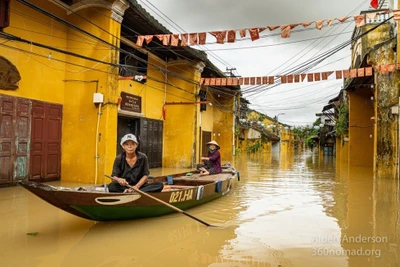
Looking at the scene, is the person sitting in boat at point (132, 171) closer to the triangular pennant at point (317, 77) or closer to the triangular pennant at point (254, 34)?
the triangular pennant at point (254, 34)

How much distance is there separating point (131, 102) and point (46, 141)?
403 centimetres

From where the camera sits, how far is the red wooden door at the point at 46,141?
901 cm

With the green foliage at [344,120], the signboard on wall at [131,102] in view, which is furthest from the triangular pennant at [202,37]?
the green foliage at [344,120]

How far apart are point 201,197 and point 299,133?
191 ft

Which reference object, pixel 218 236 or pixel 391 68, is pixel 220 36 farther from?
pixel 391 68

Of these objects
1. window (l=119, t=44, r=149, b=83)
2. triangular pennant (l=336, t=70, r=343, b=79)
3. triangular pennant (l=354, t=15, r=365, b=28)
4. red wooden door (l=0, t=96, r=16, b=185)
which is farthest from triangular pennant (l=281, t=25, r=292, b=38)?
red wooden door (l=0, t=96, r=16, b=185)

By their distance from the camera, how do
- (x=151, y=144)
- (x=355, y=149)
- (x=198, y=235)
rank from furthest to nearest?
(x=355, y=149), (x=151, y=144), (x=198, y=235)

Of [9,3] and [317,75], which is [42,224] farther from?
[317,75]

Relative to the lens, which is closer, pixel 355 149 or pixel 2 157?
pixel 2 157

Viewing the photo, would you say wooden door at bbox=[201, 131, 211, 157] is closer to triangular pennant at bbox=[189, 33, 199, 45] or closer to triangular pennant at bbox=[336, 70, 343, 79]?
triangular pennant at bbox=[336, 70, 343, 79]

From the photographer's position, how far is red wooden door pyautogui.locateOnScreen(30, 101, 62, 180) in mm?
9008

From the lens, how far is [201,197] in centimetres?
675

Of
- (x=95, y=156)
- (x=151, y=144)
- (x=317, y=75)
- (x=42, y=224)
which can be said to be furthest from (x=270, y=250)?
(x=151, y=144)

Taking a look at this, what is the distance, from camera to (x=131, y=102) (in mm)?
12648
